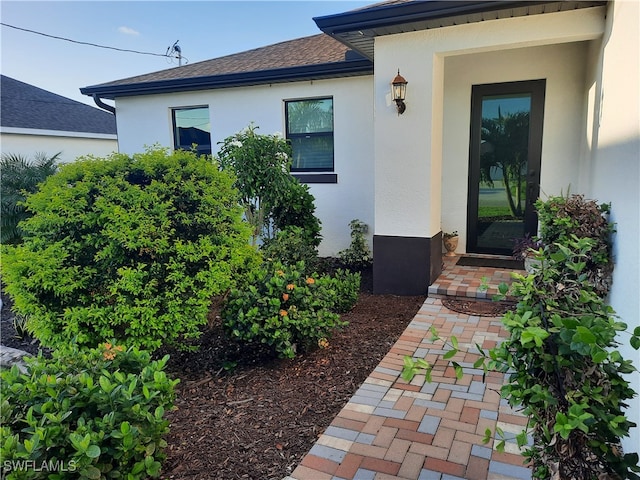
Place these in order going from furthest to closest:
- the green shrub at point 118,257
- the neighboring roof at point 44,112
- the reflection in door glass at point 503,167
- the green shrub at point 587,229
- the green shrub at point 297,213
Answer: the neighboring roof at point 44,112 → the green shrub at point 297,213 → the reflection in door glass at point 503,167 → the green shrub at point 118,257 → the green shrub at point 587,229

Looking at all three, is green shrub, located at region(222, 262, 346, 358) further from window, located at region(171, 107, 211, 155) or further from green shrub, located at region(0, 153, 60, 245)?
window, located at region(171, 107, 211, 155)

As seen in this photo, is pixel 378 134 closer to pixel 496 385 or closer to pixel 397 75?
pixel 397 75

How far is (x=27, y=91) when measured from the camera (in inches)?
582

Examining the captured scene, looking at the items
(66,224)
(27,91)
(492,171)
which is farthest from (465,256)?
(27,91)

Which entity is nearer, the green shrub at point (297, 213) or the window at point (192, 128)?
the green shrub at point (297, 213)

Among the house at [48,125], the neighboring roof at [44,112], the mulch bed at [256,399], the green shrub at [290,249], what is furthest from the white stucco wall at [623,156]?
the neighboring roof at [44,112]

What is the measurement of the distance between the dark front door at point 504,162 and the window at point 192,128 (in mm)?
4969

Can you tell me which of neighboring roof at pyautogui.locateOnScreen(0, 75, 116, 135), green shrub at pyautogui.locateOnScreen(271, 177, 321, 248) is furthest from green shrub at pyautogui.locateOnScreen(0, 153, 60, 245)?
neighboring roof at pyautogui.locateOnScreen(0, 75, 116, 135)

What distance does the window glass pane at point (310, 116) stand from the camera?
723cm

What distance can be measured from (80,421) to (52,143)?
14566 millimetres

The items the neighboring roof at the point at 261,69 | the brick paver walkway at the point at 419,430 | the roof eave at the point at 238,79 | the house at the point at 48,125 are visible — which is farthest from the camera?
the house at the point at 48,125

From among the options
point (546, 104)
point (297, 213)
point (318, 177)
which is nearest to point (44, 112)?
point (318, 177)

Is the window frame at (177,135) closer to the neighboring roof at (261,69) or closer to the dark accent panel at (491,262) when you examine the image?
the neighboring roof at (261,69)

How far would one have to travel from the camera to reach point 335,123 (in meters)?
7.07
